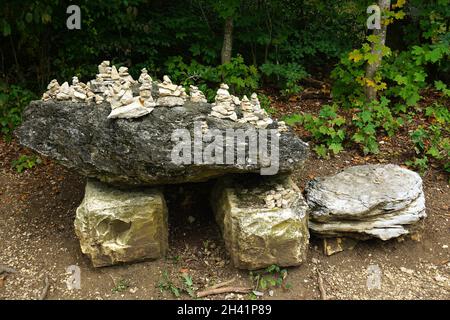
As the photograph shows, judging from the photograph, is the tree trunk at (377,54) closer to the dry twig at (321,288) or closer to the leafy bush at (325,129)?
the leafy bush at (325,129)

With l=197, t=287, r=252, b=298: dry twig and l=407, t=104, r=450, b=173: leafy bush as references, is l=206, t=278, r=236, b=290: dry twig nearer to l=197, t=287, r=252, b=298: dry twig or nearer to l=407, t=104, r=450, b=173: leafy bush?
l=197, t=287, r=252, b=298: dry twig

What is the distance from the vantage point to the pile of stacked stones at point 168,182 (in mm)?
4141

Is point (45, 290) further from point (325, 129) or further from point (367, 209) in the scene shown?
point (325, 129)

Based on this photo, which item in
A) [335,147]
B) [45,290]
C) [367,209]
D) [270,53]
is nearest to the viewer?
[45,290]

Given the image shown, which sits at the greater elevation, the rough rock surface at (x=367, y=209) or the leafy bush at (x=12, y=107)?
the rough rock surface at (x=367, y=209)

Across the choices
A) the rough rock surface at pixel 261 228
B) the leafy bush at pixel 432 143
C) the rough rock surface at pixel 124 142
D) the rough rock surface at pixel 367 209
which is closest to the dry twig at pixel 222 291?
the rough rock surface at pixel 261 228

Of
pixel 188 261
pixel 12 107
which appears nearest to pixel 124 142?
pixel 188 261

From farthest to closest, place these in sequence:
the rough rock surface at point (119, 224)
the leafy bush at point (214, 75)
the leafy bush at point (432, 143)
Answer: the leafy bush at point (214, 75), the leafy bush at point (432, 143), the rough rock surface at point (119, 224)

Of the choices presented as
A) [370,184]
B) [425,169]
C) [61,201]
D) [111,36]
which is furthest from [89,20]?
[425,169]

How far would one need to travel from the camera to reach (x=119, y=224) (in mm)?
4473

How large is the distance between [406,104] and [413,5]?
176 cm

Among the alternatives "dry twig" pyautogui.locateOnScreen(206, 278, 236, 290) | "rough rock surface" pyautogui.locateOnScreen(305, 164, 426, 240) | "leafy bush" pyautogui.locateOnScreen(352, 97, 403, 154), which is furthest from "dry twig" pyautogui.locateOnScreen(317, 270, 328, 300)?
"leafy bush" pyautogui.locateOnScreen(352, 97, 403, 154)

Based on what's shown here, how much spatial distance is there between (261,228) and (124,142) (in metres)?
1.43

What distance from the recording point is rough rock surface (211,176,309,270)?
14.0 ft
